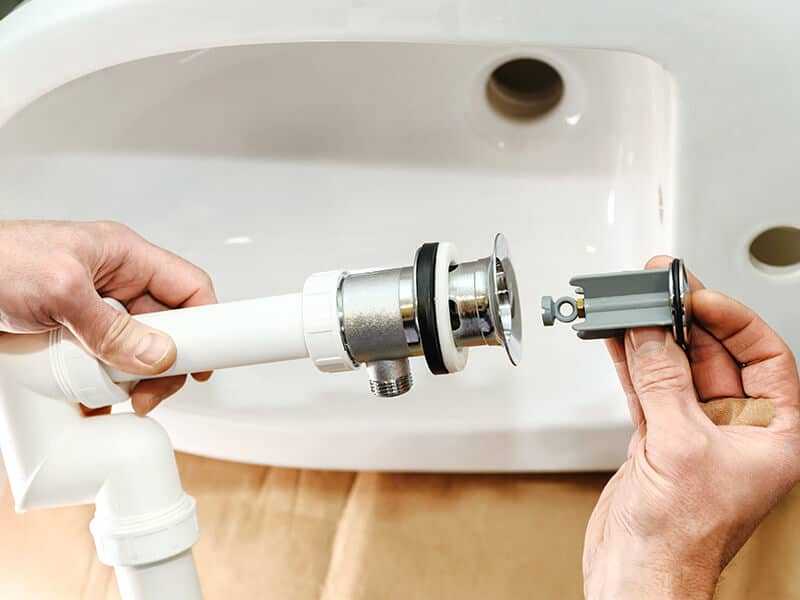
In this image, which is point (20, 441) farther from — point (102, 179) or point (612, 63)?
point (612, 63)

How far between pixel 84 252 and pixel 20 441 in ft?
0.39

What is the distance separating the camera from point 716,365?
54cm

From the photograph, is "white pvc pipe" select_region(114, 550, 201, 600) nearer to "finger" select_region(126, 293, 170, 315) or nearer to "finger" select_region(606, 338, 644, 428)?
"finger" select_region(126, 293, 170, 315)

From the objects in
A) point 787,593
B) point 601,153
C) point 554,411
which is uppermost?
point 601,153

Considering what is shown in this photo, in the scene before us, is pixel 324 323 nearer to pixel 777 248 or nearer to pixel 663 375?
pixel 663 375

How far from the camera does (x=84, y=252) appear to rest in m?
0.58

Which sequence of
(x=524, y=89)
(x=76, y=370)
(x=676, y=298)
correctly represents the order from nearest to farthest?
(x=676, y=298) → (x=76, y=370) → (x=524, y=89)

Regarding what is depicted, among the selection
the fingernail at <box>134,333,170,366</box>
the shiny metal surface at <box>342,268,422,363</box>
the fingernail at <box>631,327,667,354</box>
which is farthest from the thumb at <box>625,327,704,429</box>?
the fingernail at <box>134,333,170,366</box>

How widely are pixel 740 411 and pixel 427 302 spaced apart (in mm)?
182

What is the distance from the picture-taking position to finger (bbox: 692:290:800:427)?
0.50 m

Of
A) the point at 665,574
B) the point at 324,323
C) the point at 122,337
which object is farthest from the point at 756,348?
the point at 122,337

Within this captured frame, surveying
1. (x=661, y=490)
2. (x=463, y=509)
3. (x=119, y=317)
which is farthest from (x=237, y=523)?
(x=661, y=490)

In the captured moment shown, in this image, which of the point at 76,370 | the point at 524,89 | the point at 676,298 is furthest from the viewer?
the point at 524,89

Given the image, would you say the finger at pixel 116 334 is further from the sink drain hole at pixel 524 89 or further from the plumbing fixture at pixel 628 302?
the sink drain hole at pixel 524 89
